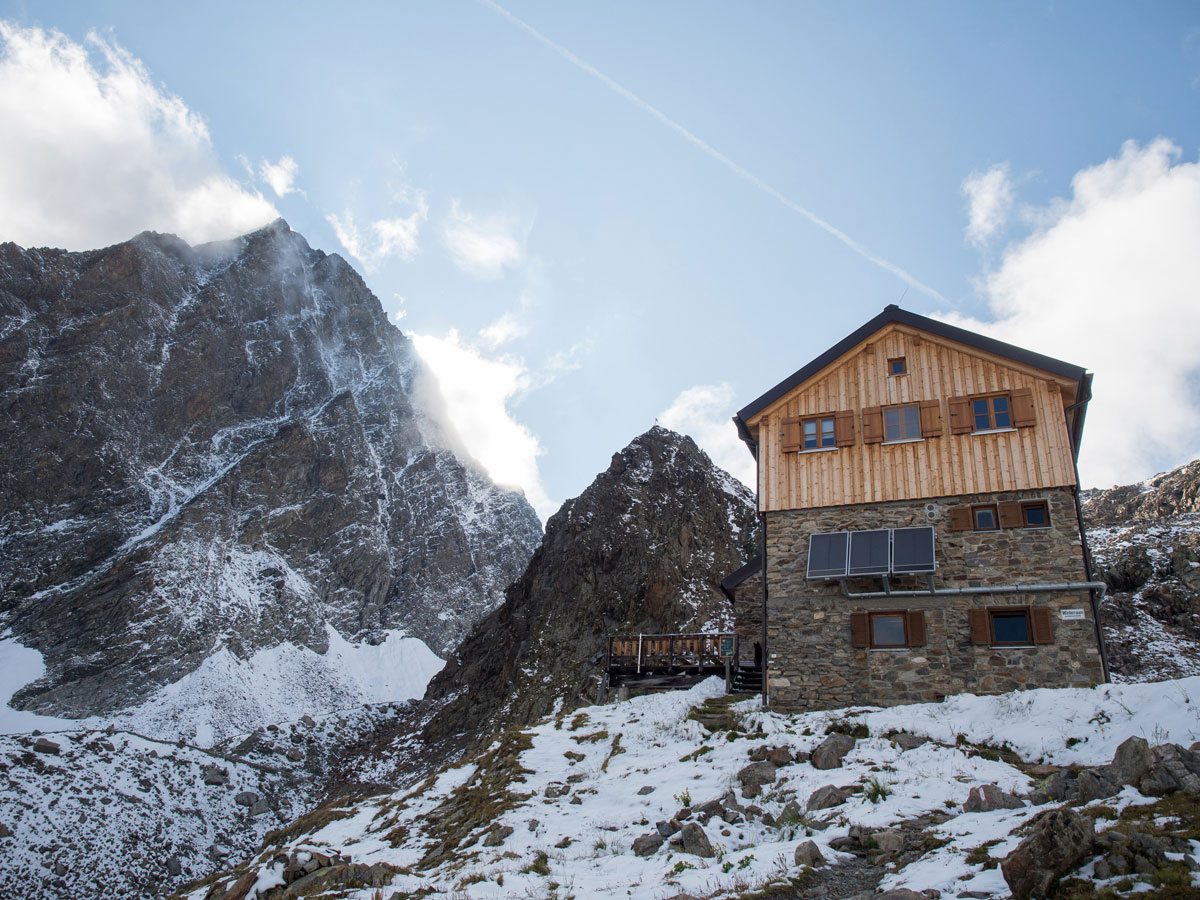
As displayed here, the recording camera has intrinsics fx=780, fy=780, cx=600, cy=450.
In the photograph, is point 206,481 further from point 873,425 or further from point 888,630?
point 888,630

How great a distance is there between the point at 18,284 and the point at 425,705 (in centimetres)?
9067

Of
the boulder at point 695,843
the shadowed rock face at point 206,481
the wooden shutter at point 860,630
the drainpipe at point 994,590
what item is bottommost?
the boulder at point 695,843

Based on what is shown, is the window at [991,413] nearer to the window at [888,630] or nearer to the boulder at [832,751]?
the window at [888,630]

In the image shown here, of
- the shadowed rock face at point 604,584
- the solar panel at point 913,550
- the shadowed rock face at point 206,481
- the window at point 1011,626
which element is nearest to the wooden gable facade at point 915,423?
the solar panel at point 913,550

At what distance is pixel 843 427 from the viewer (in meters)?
21.0

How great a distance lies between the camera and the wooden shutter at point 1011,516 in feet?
60.2

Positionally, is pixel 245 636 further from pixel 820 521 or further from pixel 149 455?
pixel 820 521

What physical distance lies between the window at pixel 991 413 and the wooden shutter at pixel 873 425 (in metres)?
2.23

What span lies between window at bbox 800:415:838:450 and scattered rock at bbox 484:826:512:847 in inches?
494

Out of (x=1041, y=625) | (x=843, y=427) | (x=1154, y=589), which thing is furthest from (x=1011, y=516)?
(x=1154, y=589)

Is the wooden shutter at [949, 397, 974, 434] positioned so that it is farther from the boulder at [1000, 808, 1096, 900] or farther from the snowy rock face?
the snowy rock face

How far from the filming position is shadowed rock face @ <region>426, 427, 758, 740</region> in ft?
174

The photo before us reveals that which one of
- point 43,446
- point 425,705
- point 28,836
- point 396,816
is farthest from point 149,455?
point 396,816

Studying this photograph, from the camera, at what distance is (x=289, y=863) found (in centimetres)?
1386
